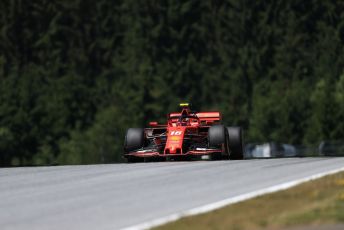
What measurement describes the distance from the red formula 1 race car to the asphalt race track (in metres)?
2.77

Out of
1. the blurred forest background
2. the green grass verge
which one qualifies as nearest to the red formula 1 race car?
the green grass verge

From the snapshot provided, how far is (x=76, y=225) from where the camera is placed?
13.7m

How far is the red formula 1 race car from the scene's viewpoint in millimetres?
27656

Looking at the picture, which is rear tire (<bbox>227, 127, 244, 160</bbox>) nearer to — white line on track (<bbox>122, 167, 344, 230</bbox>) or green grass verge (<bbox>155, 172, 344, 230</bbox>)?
white line on track (<bbox>122, 167, 344, 230</bbox>)

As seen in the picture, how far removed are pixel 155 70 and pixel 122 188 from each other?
343 feet

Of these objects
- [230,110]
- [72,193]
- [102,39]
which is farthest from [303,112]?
[72,193]

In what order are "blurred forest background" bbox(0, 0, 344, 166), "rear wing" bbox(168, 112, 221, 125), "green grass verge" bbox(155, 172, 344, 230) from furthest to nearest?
"blurred forest background" bbox(0, 0, 344, 166)
"rear wing" bbox(168, 112, 221, 125)
"green grass verge" bbox(155, 172, 344, 230)

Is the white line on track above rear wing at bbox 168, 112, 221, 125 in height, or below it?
below

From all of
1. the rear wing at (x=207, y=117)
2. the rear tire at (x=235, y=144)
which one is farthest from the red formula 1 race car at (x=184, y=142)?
the rear wing at (x=207, y=117)

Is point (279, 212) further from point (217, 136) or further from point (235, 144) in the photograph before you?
point (235, 144)

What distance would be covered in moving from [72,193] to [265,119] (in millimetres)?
74868

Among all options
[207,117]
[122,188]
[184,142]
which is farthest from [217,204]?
[207,117]

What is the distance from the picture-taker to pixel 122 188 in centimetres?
1809

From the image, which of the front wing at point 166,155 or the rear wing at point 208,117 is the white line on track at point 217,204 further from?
the rear wing at point 208,117
